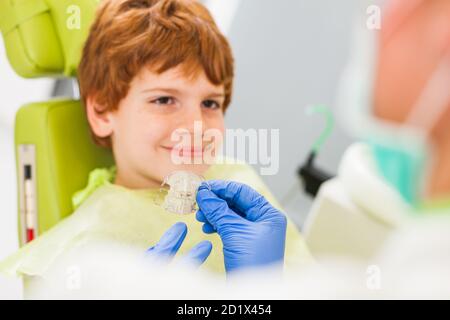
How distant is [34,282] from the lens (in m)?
1.36

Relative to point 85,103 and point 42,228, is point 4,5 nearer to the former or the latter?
point 85,103

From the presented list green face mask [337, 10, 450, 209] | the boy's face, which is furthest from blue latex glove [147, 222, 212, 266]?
green face mask [337, 10, 450, 209]

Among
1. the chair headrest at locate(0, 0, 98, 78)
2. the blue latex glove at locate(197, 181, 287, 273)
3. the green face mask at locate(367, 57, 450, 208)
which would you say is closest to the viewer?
the green face mask at locate(367, 57, 450, 208)

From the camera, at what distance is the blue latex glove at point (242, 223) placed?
49.4 inches

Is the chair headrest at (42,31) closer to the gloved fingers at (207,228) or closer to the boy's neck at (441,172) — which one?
the gloved fingers at (207,228)

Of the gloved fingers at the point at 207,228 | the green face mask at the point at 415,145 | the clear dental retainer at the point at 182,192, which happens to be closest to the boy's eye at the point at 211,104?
the clear dental retainer at the point at 182,192

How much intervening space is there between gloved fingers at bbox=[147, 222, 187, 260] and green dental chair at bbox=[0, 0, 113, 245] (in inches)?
12.0

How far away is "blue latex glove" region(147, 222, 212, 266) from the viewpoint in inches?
50.1

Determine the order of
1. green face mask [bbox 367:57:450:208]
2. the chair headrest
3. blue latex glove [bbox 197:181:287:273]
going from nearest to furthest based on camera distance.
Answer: green face mask [bbox 367:57:450:208] < blue latex glove [bbox 197:181:287:273] < the chair headrest

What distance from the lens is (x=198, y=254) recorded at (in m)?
1.28

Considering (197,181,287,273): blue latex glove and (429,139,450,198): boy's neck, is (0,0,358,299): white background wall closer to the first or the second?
(197,181,287,273): blue latex glove

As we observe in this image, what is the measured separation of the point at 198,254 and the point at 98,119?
1.28ft
